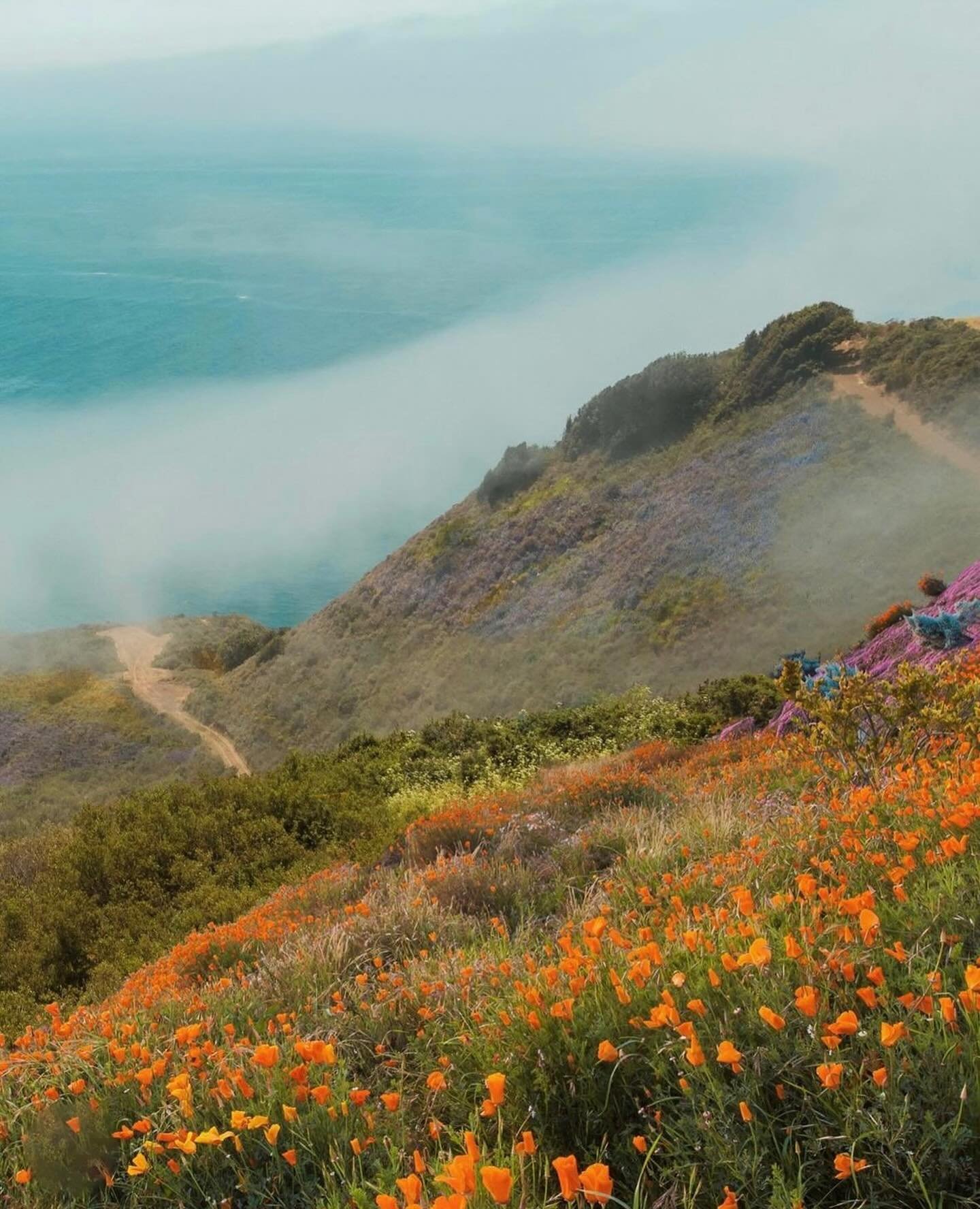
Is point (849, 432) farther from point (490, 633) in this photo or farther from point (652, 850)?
point (652, 850)

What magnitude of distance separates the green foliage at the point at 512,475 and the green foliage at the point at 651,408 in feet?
6.21

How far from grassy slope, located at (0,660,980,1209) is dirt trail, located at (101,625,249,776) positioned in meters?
27.1

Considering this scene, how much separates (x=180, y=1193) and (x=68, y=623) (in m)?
141

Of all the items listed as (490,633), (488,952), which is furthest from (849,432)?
(488,952)

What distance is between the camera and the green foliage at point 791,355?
1510 inches

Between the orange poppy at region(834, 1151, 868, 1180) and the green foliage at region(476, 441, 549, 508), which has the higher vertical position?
the green foliage at region(476, 441, 549, 508)

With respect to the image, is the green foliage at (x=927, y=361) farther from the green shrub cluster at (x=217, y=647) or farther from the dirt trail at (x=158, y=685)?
the green shrub cluster at (x=217, y=647)

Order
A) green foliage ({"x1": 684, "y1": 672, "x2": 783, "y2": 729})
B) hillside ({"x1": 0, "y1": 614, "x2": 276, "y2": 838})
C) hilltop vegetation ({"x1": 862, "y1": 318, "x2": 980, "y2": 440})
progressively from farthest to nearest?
hillside ({"x1": 0, "y1": 614, "x2": 276, "y2": 838}) → hilltop vegetation ({"x1": 862, "y1": 318, "x2": 980, "y2": 440}) → green foliage ({"x1": 684, "y1": 672, "x2": 783, "y2": 729})

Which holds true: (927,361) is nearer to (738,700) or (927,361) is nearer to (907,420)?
(907,420)

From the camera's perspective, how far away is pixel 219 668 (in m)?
50.5

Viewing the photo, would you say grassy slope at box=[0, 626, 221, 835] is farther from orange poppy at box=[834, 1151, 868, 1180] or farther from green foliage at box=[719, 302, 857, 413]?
green foliage at box=[719, 302, 857, 413]

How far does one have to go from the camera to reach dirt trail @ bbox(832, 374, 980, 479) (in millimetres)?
28891

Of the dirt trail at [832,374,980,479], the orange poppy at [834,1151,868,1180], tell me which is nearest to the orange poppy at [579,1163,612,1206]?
the orange poppy at [834,1151,868,1180]

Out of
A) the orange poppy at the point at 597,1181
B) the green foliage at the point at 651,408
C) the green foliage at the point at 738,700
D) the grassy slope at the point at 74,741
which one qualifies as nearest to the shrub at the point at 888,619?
the green foliage at the point at 738,700
